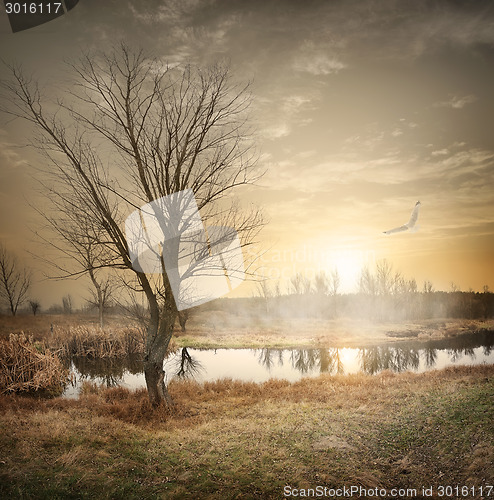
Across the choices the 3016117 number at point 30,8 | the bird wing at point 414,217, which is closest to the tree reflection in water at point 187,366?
the bird wing at point 414,217

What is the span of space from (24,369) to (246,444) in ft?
39.1

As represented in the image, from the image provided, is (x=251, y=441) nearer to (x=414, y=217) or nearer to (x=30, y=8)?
(x=414, y=217)

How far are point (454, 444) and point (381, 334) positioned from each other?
3505cm

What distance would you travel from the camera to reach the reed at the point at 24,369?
1430cm

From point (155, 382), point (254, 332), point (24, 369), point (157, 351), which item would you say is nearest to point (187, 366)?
point (24, 369)

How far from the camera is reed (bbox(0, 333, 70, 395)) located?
14297 mm

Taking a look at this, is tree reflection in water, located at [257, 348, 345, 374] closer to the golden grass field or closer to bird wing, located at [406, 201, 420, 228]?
the golden grass field

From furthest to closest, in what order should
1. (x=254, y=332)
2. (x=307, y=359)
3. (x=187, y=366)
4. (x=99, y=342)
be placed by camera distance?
(x=254, y=332) < (x=307, y=359) < (x=99, y=342) < (x=187, y=366)

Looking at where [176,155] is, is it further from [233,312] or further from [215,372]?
[233,312]

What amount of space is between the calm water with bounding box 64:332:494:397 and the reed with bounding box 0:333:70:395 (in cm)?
120

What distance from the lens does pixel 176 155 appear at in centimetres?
1086

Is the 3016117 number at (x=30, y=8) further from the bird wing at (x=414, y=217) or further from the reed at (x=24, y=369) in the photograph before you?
the bird wing at (x=414, y=217)

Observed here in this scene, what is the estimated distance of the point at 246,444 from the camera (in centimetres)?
816

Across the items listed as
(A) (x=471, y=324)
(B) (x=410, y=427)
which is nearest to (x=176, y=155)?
(B) (x=410, y=427)
